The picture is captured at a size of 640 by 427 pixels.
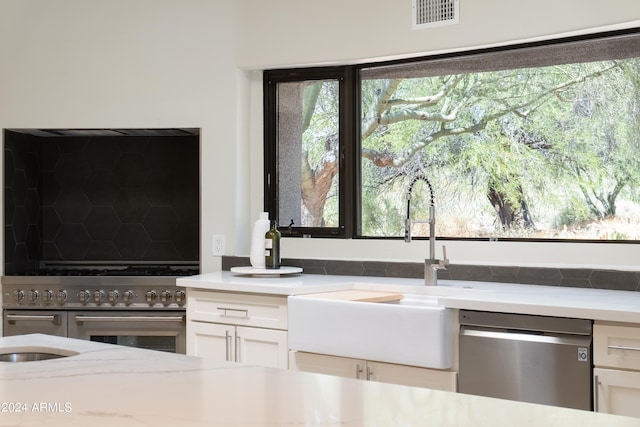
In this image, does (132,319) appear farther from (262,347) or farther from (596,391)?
(596,391)

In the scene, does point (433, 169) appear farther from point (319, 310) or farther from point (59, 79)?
point (59, 79)

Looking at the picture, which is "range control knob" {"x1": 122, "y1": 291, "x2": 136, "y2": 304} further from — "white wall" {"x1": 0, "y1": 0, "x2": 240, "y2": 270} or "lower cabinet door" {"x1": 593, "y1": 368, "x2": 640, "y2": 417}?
"lower cabinet door" {"x1": 593, "y1": 368, "x2": 640, "y2": 417}

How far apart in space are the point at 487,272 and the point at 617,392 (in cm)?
112

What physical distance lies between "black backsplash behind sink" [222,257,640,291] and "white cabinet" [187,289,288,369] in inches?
23.0

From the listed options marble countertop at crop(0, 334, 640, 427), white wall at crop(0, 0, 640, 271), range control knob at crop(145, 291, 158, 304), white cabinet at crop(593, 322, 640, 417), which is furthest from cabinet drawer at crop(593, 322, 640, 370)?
range control knob at crop(145, 291, 158, 304)

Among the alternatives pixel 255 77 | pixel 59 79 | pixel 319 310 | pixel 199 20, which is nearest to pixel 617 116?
pixel 319 310

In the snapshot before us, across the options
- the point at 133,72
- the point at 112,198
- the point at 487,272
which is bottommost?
the point at 487,272

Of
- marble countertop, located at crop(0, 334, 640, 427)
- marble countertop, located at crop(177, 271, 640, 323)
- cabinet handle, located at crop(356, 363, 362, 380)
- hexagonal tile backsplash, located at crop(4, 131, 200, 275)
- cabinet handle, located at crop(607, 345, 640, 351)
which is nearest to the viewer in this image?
marble countertop, located at crop(0, 334, 640, 427)

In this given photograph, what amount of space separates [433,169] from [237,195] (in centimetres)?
108

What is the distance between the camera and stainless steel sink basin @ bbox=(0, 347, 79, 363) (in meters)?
1.80

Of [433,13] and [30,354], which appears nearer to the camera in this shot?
[30,354]

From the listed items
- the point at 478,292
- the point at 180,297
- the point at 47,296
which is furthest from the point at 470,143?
the point at 47,296

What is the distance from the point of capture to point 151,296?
153 inches

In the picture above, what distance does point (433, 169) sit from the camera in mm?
3865
